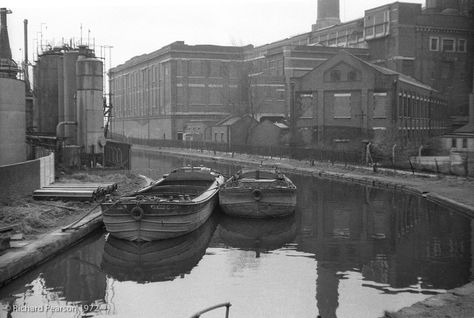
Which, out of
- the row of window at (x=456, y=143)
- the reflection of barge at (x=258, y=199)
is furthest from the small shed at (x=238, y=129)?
the reflection of barge at (x=258, y=199)

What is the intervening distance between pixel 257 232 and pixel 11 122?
12568 millimetres

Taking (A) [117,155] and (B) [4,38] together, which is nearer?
(A) [117,155]

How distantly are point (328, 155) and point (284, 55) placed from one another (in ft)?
89.8

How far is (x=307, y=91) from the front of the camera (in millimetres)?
52375

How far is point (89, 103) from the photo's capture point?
1283 inches

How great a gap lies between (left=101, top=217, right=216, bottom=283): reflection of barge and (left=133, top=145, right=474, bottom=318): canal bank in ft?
21.0

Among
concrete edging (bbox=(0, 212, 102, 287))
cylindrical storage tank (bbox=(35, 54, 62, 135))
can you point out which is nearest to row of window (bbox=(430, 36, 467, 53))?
cylindrical storage tank (bbox=(35, 54, 62, 135))

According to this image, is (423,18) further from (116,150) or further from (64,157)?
(64,157)

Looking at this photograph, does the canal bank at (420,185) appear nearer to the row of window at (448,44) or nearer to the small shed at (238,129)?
the small shed at (238,129)

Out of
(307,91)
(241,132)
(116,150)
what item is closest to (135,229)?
(116,150)

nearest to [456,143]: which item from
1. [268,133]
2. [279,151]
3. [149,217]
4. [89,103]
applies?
[279,151]

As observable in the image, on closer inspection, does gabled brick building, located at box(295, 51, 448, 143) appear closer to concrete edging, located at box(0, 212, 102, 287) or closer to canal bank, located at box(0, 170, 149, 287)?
canal bank, located at box(0, 170, 149, 287)

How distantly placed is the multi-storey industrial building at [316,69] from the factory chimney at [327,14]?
146mm

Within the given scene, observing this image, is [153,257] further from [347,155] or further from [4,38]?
[4,38]
